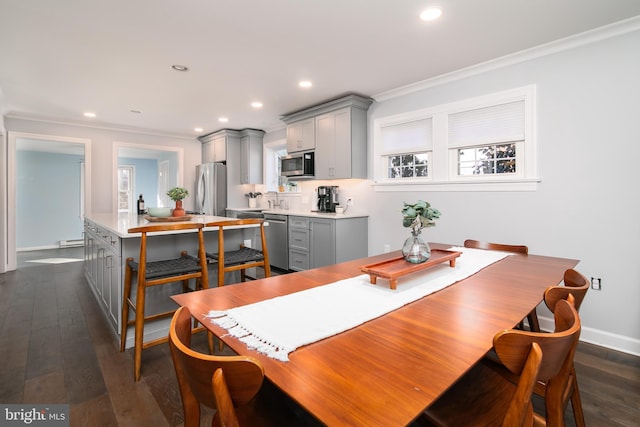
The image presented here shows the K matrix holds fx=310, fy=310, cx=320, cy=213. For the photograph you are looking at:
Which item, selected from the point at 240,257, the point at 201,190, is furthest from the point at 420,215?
the point at 201,190

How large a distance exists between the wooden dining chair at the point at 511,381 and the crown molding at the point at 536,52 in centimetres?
258

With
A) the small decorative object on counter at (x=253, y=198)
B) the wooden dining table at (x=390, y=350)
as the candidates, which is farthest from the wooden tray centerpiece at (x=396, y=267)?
the small decorative object on counter at (x=253, y=198)

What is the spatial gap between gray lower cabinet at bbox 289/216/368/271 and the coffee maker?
1.44 ft

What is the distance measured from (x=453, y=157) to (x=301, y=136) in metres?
2.24

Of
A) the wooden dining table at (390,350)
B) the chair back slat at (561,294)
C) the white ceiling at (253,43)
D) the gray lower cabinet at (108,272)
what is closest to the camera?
the wooden dining table at (390,350)

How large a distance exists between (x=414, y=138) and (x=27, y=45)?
152 inches

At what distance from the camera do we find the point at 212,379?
0.69 m

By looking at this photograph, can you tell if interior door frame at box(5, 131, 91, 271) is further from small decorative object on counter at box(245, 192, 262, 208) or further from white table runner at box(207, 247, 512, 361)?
white table runner at box(207, 247, 512, 361)

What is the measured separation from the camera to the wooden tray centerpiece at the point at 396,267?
4.53 ft

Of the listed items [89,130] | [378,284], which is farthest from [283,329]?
[89,130]

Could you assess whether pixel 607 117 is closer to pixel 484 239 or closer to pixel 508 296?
pixel 484 239

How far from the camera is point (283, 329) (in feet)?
3.15

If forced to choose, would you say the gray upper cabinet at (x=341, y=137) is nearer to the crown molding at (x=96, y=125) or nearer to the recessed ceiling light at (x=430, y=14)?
the recessed ceiling light at (x=430, y=14)

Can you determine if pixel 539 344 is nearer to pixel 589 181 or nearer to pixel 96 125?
pixel 589 181
